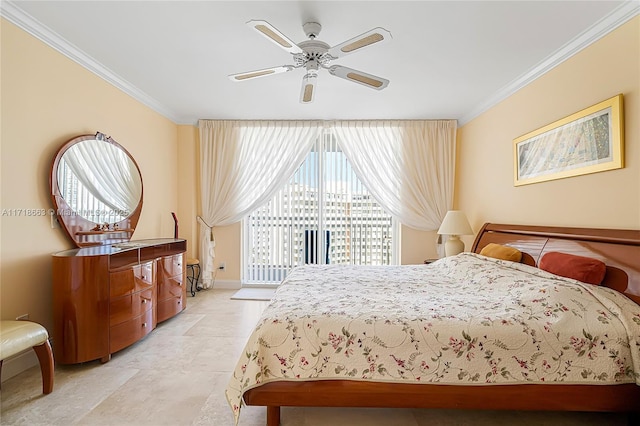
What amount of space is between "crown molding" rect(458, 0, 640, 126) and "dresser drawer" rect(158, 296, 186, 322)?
446cm

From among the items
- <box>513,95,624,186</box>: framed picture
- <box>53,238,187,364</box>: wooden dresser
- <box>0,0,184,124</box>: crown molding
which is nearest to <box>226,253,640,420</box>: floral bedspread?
<box>513,95,624,186</box>: framed picture

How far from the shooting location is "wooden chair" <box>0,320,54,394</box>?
1800mm

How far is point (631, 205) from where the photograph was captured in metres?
2.03

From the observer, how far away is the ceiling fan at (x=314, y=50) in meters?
1.87

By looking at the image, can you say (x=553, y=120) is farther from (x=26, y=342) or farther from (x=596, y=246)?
(x=26, y=342)

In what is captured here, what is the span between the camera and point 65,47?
2600mm

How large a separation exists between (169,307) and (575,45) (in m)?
4.57

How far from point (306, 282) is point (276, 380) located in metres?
0.98

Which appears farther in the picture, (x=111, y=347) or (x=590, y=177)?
(x=111, y=347)

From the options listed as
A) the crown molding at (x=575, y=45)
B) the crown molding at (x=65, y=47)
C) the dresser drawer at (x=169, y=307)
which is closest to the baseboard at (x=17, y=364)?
the dresser drawer at (x=169, y=307)

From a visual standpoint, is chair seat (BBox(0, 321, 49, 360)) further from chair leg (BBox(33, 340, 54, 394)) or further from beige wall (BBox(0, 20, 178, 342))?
beige wall (BBox(0, 20, 178, 342))

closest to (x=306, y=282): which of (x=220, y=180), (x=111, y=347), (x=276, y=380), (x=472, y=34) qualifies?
(x=276, y=380)

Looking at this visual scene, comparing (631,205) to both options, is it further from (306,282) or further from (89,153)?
(89,153)

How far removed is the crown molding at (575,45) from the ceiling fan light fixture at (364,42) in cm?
169
